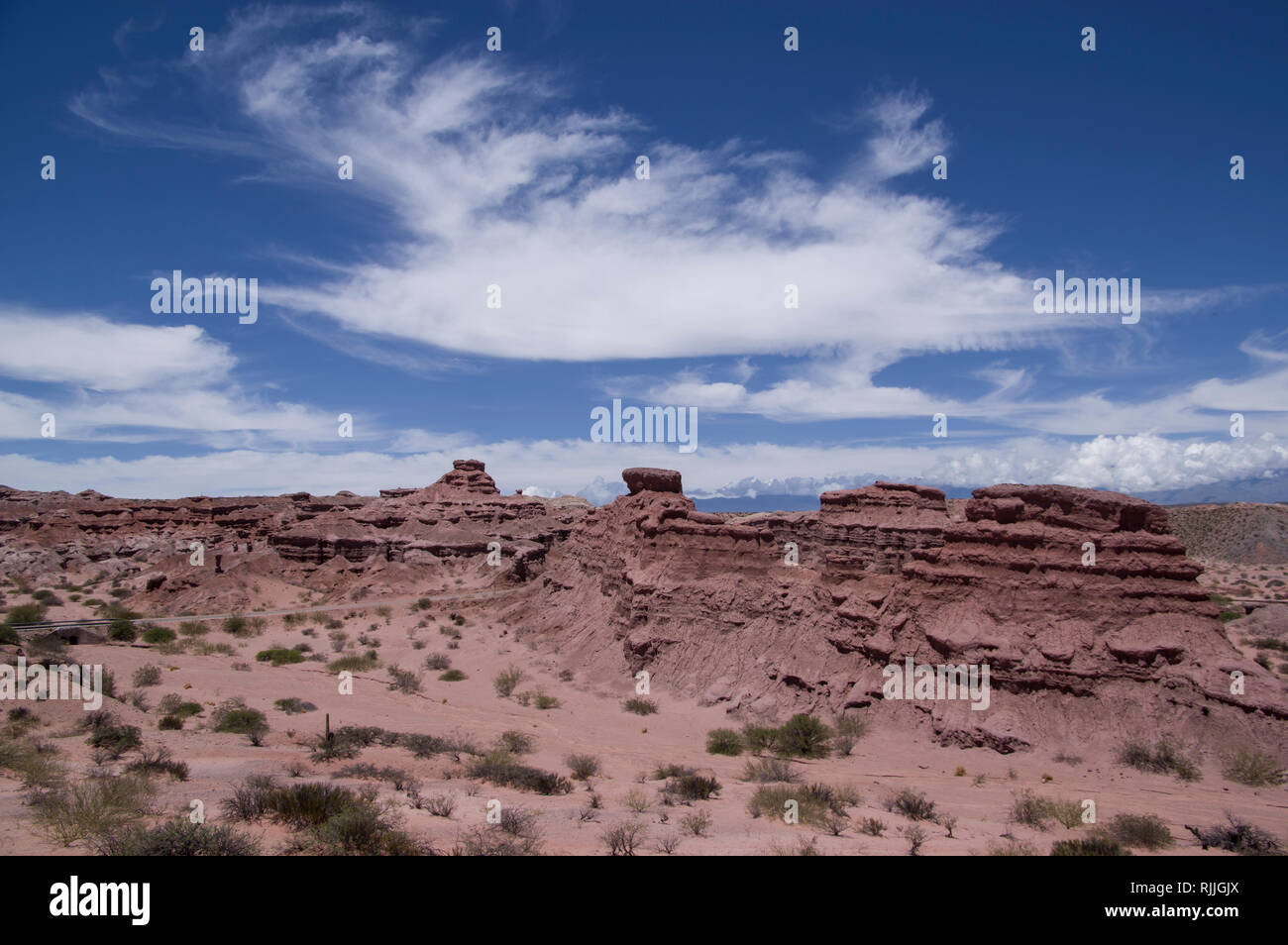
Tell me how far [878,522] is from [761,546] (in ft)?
24.9

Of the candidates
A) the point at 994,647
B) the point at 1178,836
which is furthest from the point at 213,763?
the point at 994,647

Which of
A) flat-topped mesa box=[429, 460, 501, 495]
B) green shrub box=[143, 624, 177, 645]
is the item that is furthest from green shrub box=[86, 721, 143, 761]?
flat-topped mesa box=[429, 460, 501, 495]

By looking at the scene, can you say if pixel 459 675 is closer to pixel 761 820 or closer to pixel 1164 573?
pixel 761 820

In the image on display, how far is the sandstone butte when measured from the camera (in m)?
16.9

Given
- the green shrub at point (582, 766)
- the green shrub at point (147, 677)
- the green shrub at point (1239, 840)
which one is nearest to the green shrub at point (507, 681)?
the green shrub at point (582, 766)

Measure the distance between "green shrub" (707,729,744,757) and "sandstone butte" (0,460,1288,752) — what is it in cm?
247

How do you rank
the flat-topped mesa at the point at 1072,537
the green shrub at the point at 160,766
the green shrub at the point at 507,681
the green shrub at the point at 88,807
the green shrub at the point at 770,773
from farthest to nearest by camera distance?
1. the green shrub at the point at 507,681
2. the flat-topped mesa at the point at 1072,537
3. the green shrub at the point at 770,773
4. the green shrub at the point at 160,766
5. the green shrub at the point at 88,807

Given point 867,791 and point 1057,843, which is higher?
point 1057,843

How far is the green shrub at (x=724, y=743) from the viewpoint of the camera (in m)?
17.7

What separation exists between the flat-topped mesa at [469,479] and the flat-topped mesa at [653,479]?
4509 centimetres

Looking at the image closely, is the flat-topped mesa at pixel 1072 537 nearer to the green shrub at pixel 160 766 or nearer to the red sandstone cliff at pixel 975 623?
the red sandstone cliff at pixel 975 623

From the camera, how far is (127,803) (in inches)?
337

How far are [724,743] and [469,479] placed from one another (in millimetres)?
62371

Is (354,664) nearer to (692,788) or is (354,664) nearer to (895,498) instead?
(692,788)
